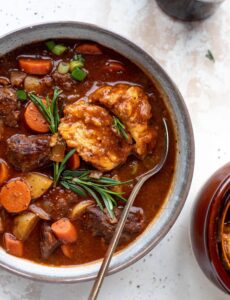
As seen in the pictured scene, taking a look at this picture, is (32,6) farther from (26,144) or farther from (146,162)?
(146,162)

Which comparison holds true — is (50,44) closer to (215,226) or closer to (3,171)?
(3,171)

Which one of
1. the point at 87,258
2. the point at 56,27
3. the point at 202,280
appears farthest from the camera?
the point at 202,280

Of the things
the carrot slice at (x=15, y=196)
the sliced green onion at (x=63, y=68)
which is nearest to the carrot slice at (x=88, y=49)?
the sliced green onion at (x=63, y=68)

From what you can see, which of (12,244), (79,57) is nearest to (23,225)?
(12,244)

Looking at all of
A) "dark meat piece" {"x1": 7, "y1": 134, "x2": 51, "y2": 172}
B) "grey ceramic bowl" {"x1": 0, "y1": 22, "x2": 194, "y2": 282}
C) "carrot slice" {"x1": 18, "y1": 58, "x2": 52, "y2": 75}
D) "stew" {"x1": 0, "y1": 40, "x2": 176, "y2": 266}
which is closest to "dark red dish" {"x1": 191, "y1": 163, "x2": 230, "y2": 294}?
"grey ceramic bowl" {"x1": 0, "y1": 22, "x2": 194, "y2": 282}

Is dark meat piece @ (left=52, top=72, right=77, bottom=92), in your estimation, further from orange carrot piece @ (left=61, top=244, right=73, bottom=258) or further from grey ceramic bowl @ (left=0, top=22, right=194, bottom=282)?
orange carrot piece @ (left=61, top=244, right=73, bottom=258)

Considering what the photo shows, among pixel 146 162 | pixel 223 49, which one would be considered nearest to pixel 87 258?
pixel 146 162
